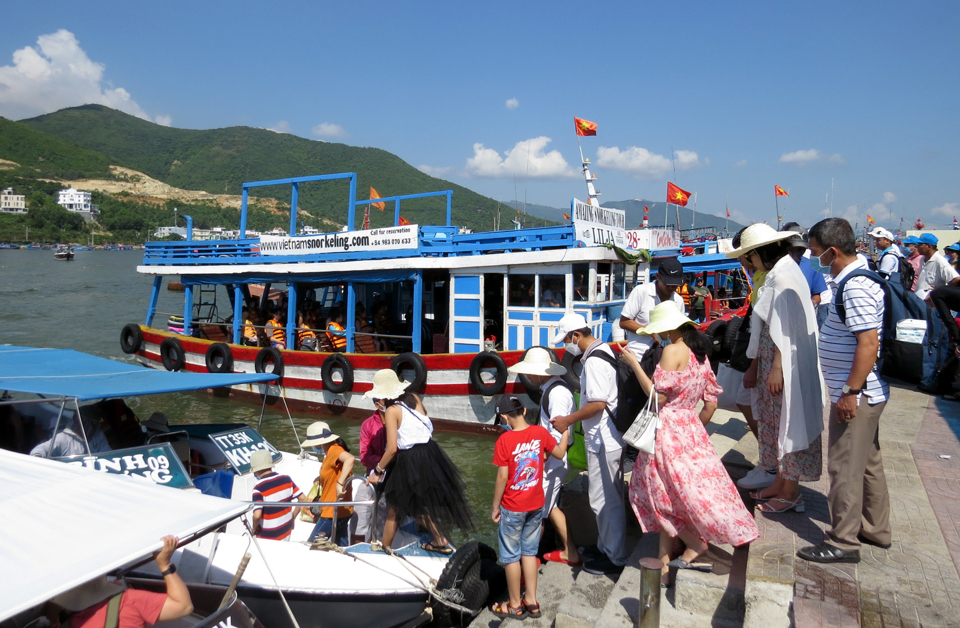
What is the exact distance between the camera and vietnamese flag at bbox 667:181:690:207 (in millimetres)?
19547

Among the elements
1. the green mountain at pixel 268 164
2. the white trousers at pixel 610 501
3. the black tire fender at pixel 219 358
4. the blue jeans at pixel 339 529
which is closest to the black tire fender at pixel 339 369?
the black tire fender at pixel 219 358

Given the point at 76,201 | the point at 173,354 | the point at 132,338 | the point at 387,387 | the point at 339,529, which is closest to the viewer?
the point at 387,387

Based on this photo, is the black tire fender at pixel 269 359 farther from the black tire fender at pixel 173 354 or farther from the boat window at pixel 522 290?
the boat window at pixel 522 290

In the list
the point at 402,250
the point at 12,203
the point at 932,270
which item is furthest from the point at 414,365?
the point at 12,203

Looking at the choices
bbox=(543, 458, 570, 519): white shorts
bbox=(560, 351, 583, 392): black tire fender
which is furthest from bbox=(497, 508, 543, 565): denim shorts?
bbox=(560, 351, 583, 392): black tire fender

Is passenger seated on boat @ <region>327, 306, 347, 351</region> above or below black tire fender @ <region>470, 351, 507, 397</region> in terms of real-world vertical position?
above

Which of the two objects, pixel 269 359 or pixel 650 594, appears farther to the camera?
pixel 269 359

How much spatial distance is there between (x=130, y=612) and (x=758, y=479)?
389cm

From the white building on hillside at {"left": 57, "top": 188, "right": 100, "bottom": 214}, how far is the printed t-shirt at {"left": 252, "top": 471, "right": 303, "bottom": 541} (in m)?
137

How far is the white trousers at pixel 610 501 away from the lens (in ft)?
13.4

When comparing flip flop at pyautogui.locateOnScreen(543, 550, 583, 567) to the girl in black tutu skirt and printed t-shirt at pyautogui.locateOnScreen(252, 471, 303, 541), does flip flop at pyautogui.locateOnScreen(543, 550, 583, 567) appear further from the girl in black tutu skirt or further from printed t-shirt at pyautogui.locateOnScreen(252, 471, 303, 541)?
printed t-shirt at pyautogui.locateOnScreen(252, 471, 303, 541)

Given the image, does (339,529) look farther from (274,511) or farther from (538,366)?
(538,366)

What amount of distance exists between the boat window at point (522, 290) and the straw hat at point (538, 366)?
17.4ft

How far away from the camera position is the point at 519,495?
12.5 ft
